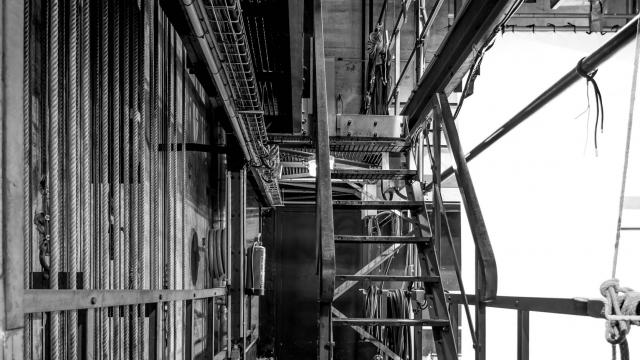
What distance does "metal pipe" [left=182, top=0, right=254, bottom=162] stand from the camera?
7.45 feet

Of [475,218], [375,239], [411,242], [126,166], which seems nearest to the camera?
[126,166]

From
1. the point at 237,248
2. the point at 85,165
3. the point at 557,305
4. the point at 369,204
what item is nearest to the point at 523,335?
the point at 557,305

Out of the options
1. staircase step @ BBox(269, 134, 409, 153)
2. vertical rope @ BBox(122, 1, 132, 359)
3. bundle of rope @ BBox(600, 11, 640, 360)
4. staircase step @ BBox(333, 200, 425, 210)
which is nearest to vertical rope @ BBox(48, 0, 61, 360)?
vertical rope @ BBox(122, 1, 132, 359)

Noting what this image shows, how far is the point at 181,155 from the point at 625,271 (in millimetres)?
5310

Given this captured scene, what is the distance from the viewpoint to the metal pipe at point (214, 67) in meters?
2.27

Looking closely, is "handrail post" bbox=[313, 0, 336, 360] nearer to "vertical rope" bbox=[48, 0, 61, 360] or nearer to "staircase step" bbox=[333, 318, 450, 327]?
"staircase step" bbox=[333, 318, 450, 327]

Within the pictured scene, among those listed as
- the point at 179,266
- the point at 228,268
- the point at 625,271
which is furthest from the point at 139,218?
the point at 625,271

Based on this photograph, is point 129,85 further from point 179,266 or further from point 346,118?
point 346,118

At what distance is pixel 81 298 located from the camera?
1.50m

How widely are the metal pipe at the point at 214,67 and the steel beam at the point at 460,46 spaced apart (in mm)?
1318

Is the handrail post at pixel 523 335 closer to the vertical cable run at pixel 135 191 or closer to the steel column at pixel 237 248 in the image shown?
the vertical cable run at pixel 135 191

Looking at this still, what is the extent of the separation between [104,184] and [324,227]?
1042mm

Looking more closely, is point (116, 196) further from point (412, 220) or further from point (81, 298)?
point (412, 220)

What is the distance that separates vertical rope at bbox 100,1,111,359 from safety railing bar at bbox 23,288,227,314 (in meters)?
0.10
